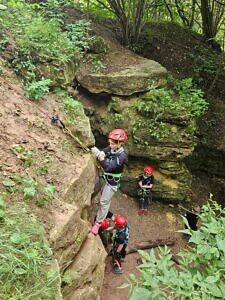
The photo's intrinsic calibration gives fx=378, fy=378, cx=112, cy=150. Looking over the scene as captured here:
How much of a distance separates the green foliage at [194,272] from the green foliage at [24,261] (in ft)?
2.78

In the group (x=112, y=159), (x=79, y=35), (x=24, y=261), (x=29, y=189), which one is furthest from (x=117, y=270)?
(x=79, y=35)

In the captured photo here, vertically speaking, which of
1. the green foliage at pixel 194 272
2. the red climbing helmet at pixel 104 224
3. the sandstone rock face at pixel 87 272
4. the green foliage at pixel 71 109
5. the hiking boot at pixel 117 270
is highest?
the green foliage at pixel 194 272

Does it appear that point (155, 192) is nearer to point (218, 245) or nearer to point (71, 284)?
point (71, 284)

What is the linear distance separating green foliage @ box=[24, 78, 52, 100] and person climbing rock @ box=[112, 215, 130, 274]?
7.73 ft

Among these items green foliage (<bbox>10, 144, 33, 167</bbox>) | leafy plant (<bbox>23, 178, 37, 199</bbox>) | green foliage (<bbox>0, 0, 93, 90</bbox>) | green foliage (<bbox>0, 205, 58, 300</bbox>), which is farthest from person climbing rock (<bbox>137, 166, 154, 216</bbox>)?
green foliage (<bbox>0, 205, 58, 300</bbox>)

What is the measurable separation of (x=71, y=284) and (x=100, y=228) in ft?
7.35

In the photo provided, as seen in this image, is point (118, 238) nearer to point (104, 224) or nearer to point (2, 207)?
point (104, 224)

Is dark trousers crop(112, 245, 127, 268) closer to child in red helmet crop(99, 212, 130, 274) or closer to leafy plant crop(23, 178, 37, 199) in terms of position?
child in red helmet crop(99, 212, 130, 274)

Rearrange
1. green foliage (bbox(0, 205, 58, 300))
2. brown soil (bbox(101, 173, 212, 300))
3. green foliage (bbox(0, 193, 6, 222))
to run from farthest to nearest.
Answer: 1. brown soil (bbox(101, 173, 212, 300))
2. green foliage (bbox(0, 193, 6, 222))
3. green foliage (bbox(0, 205, 58, 300))

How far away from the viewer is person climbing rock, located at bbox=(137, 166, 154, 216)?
316 inches

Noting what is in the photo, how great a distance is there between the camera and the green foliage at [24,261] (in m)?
3.06

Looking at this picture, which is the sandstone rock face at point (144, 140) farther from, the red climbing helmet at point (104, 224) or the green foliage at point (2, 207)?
the green foliage at point (2, 207)

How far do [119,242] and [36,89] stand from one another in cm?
287

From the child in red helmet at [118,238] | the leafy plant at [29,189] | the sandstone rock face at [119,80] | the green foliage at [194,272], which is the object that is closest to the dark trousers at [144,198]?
the child in red helmet at [118,238]
